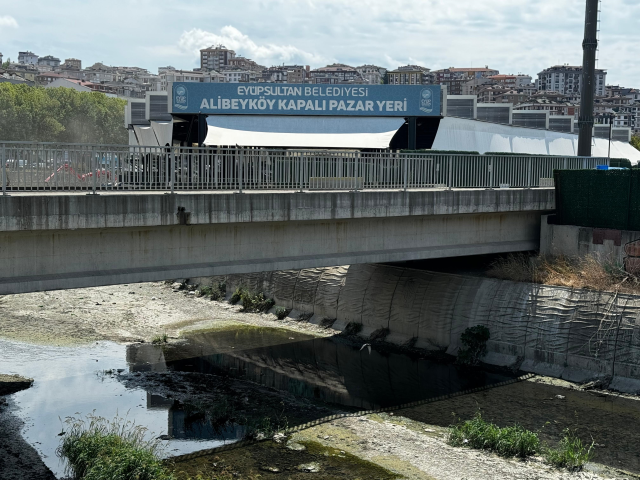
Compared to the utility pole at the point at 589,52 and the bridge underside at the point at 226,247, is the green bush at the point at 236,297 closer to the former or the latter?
the bridge underside at the point at 226,247

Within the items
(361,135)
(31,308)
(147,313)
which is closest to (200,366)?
(147,313)

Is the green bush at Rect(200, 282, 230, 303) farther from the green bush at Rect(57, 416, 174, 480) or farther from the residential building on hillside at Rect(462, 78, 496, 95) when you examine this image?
the residential building on hillside at Rect(462, 78, 496, 95)

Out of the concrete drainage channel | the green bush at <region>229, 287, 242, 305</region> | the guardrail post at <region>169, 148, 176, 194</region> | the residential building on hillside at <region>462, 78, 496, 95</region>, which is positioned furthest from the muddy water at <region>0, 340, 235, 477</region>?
the residential building on hillside at <region>462, 78, 496, 95</region>

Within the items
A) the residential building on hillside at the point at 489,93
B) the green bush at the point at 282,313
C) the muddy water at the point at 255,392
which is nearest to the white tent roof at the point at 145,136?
the green bush at the point at 282,313

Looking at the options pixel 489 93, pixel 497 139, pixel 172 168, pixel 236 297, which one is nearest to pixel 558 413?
pixel 172 168

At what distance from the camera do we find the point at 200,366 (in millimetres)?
21516

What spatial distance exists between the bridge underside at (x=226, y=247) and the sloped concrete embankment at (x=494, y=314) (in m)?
1.94

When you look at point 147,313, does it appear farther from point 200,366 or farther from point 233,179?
point 233,179

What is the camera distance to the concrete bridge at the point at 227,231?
549 inches

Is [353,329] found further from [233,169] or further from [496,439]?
→ [496,439]

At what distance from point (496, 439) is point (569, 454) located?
151 centimetres

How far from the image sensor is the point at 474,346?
2195 cm

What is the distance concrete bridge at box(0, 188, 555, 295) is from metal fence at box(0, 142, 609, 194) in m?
0.74

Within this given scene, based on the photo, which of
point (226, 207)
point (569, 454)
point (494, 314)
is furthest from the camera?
point (494, 314)
